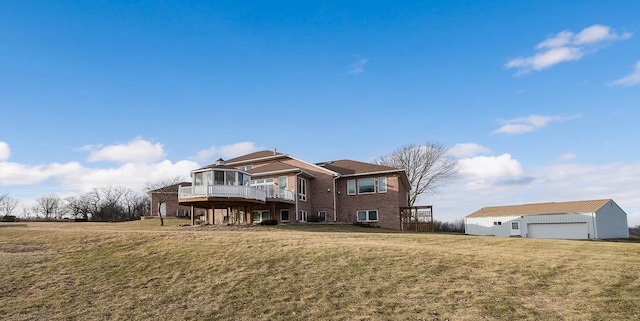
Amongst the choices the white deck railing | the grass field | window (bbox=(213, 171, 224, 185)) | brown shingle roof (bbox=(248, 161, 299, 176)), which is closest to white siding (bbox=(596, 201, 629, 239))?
the grass field

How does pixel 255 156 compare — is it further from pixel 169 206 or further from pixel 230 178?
pixel 230 178

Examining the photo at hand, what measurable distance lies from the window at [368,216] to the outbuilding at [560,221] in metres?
17.1

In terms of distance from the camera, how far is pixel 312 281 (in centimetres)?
1184

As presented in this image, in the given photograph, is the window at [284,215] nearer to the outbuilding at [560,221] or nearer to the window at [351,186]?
the window at [351,186]

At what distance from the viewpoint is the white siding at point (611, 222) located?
37.4 m

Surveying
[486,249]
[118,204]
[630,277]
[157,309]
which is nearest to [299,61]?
[486,249]


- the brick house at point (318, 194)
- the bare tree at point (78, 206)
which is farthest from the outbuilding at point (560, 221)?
the bare tree at point (78, 206)

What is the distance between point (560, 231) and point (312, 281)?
115ft

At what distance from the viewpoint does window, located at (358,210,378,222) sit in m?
33.7

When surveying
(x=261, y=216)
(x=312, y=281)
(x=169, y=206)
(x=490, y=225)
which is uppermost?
(x=169, y=206)

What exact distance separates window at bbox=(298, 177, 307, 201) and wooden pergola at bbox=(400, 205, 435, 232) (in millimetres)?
7887

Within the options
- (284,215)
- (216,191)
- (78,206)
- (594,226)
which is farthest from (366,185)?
(78,206)

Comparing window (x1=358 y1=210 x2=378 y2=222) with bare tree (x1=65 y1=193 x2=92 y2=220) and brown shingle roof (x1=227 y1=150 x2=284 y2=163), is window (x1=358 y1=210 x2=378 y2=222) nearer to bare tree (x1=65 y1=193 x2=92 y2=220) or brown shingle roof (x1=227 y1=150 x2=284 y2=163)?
brown shingle roof (x1=227 y1=150 x2=284 y2=163)

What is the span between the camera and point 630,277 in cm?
1144
